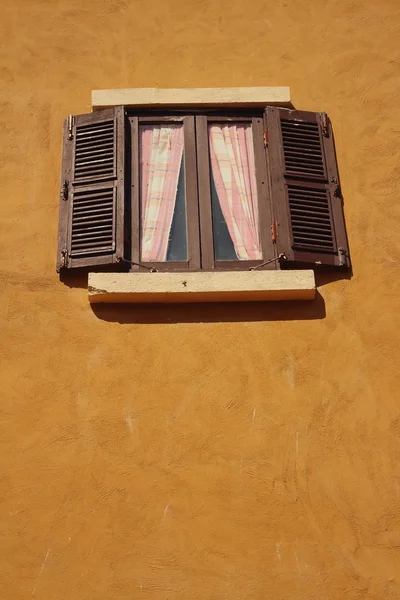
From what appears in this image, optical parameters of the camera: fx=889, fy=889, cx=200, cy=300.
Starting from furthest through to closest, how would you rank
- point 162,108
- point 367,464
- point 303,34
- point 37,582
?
point 303,34, point 162,108, point 367,464, point 37,582

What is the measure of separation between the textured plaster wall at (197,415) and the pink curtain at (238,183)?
0.46 metres

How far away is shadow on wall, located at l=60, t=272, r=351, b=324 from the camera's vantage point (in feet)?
18.2

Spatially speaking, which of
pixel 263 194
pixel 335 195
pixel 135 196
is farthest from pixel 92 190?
pixel 335 195

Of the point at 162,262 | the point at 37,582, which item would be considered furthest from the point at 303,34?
Result: the point at 37,582

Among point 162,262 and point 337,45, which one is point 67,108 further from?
point 337,45

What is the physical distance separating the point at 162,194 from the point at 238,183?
531 millimetres

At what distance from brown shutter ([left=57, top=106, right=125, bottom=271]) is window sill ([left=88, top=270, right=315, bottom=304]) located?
0.77ft

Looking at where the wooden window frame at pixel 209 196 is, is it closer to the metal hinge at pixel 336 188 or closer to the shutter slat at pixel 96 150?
the metal hinge at pixel 336 188

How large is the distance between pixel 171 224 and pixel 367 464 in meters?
2.03

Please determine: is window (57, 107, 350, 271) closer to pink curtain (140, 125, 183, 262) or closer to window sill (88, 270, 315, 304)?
pink curtain (140, 125, 183, 262)

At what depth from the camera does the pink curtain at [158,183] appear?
5879mm

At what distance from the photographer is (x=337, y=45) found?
675 cm

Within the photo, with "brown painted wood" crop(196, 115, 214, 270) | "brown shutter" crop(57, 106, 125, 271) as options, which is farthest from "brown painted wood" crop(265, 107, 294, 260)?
"brown shutter" crop(57, 106, 125, 271)

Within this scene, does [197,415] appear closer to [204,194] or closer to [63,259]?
[63,259]
